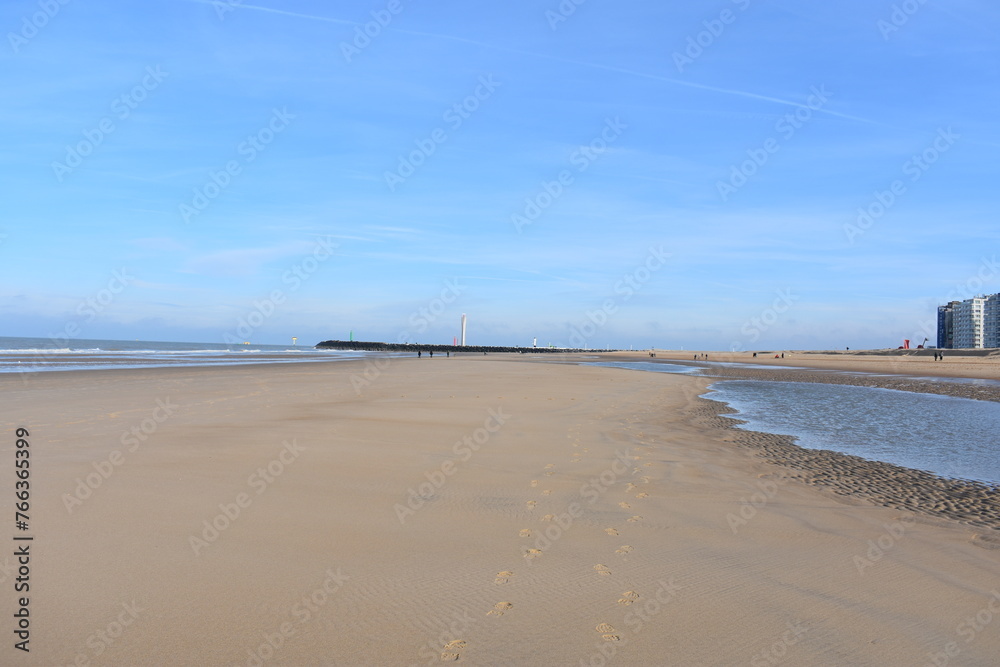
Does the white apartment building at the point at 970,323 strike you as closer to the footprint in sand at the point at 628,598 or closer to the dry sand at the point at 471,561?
the dry sand at the point at 471,561

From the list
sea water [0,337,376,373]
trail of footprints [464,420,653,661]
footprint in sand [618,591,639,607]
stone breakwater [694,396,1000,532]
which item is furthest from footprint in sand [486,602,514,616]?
sea water [0,337,376,373]

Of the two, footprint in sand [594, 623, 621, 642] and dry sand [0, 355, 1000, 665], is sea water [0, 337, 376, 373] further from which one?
footprint in sand [594, 623, 621, 642]

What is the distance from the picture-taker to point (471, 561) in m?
5.00

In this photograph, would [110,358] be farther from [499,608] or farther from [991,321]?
[991,321]

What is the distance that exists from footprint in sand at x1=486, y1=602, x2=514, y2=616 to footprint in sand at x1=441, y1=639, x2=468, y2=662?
0.40 m

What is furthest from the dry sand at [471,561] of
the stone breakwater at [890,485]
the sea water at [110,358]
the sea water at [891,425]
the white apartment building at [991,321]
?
the white apartment building at [991,321]

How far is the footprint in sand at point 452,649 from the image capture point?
3.54 m

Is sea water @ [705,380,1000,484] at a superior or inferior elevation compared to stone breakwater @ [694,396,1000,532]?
inferior

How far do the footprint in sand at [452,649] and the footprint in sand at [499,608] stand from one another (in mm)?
396

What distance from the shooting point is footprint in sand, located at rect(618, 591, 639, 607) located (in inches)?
170

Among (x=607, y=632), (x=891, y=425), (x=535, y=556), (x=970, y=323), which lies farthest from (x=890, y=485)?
(x=970, y=323)

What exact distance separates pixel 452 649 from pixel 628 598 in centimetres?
143

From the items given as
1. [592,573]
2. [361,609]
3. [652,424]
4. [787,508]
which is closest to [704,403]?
[652,424]

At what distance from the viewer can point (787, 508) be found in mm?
7258
